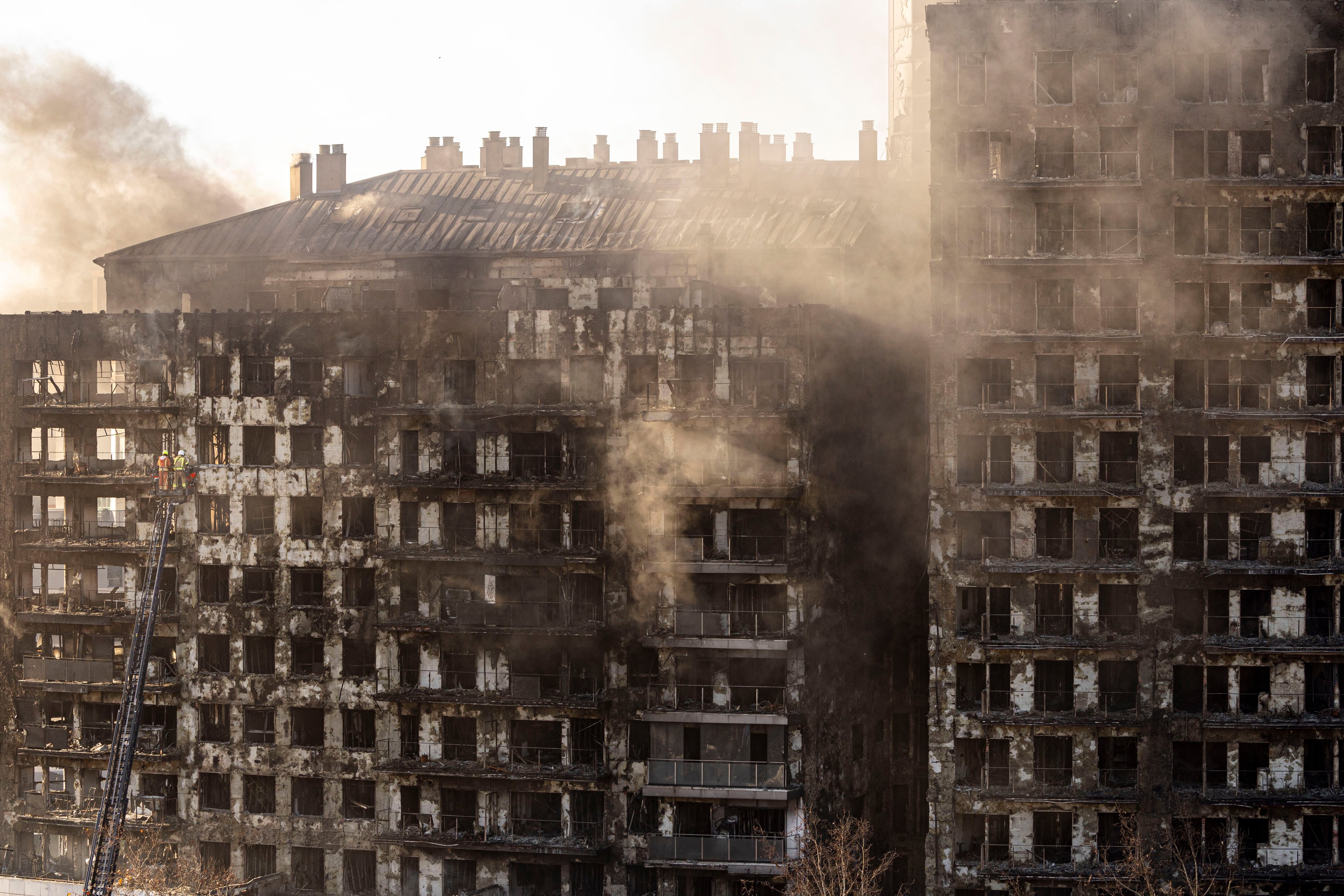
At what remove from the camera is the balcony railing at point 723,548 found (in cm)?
6694

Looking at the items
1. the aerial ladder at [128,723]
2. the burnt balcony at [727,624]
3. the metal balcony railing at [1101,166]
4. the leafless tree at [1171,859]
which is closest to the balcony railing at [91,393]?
the aerial ladder at [128,723]

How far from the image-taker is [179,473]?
68.1 m

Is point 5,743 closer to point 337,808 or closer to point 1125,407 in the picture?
point 337,808

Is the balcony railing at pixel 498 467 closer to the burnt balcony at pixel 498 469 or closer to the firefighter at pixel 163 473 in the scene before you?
the burnt balcony at pixel 498 469

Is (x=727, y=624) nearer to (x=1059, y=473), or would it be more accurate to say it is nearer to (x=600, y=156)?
(x=1059, y=473)

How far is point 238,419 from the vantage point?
7125cm

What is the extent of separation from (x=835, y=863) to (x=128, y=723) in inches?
1153

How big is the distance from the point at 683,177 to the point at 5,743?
1780 inches

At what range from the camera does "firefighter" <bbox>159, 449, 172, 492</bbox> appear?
65.8m

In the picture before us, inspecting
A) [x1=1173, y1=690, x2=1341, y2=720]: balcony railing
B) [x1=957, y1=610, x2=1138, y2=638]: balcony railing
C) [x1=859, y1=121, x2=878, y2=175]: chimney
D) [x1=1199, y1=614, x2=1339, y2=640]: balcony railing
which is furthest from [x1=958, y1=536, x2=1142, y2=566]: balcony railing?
[x1=859, y1=121, x2=878, y2=175]: chimney

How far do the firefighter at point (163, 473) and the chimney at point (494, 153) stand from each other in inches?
1132

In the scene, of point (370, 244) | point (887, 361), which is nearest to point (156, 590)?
point (370, 244)

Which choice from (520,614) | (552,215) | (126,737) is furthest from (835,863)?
(552,215)

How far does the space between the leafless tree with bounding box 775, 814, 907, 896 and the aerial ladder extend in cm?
2678
